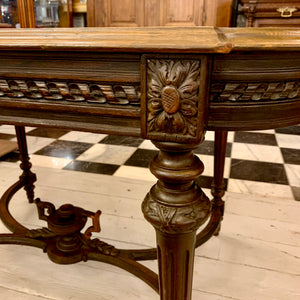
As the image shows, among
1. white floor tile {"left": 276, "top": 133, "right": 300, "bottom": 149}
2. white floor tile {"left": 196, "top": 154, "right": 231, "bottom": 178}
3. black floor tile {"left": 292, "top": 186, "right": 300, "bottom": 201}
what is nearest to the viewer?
black floor tile {"left": 292, "top": 186, "right": 300, "bottom": 201}

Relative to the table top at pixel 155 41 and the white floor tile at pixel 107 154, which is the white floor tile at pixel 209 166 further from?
the table top at pixel 155 41

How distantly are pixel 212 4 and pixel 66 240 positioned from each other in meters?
1.90

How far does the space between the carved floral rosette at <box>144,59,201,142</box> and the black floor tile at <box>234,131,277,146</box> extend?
1766mm

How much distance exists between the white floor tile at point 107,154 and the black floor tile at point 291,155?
0.87m

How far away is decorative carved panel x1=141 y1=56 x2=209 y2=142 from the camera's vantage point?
0.34m

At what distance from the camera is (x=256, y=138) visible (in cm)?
212

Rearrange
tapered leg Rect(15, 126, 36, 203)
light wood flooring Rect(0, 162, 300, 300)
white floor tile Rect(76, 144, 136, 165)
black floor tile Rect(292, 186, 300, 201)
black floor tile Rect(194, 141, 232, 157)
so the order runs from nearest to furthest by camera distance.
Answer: light wood flooring Rect(0, 162, 300, 300) < tapered leg Rect(15, 126, 36, 203) < black floor tile Rect(292, 186, 300, 201) < white floor tile Rect(76, 144, 136, 165) < black floor tile Rect(194, 141, 232, 157)

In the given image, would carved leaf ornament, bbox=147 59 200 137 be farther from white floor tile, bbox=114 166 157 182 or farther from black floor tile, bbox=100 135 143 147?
black floor tile, bbox=100 135 143 147

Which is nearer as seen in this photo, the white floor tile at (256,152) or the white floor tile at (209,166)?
the white floor tile at (209,166)

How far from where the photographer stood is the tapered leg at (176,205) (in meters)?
0.40

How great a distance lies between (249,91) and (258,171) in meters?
1.32

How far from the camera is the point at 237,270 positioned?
0.89 metres

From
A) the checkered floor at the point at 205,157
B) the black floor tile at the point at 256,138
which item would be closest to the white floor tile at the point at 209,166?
the checkered floor at the point at 205,157

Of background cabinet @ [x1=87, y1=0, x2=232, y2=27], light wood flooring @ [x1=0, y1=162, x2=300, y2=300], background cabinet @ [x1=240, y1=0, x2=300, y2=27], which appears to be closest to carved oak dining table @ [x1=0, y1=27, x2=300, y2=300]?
light wood flooring @ [x1=0, y1=162, x2=300, y2=300]
